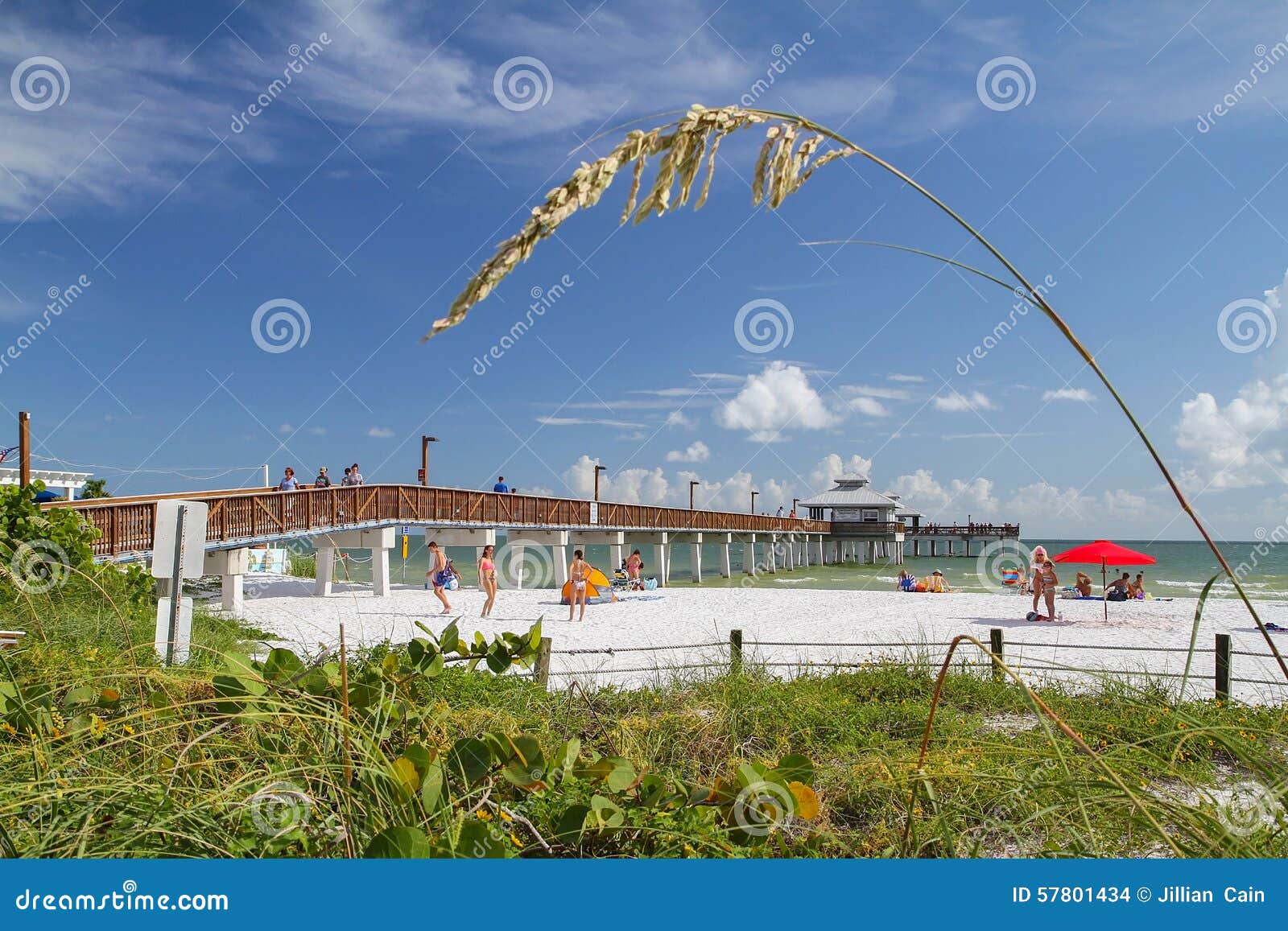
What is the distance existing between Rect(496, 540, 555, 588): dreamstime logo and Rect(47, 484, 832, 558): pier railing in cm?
103

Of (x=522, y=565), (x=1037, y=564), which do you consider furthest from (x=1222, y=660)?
(x=522, y=565)

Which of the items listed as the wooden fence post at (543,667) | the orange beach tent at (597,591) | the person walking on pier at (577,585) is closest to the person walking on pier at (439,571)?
the person walking on pier at (577,585)

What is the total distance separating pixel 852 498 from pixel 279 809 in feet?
270

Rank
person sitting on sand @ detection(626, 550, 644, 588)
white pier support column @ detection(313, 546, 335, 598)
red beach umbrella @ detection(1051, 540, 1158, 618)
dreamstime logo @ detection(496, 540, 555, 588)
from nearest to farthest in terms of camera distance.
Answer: red beach umbrella @ detection(1051, 540, 1158, 618), white pier support column @ detection(313, 546, 335, 598), person sitting on sand @ detection(626, 550, 644, 588), dreamstime logo @ detection(496, 540, 555, 588)

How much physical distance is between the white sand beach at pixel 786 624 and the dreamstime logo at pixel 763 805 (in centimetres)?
570

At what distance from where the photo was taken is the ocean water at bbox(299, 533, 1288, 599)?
29.7 metres

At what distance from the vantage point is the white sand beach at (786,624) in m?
11.0

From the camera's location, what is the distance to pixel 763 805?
1.83m

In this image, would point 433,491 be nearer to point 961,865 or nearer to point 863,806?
point 863,806

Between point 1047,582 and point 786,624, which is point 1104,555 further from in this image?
point 786,624

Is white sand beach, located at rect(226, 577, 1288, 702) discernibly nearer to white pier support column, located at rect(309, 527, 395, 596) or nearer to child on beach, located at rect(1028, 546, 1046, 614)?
white pier support column, located at rect(309, 527, 395, 596)

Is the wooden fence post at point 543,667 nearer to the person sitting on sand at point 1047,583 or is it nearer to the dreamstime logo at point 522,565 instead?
the person sitting on sand at point 1047,583

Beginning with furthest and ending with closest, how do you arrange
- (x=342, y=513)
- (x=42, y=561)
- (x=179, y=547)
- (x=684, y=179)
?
(x=342, y=513) → (x=42, y=561) → (x=179, y=547) → (x=684, y=179)

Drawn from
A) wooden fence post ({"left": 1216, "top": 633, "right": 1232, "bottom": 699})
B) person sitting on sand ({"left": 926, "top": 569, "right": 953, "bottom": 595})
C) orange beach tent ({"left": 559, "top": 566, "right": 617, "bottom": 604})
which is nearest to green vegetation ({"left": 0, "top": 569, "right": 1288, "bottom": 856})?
wooden fence post ({"left": 1216, "top": 633, "right": 1232, "bottom": 699})
